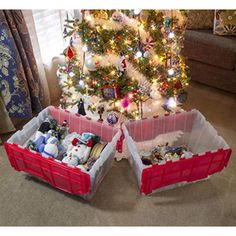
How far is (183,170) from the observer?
186cm

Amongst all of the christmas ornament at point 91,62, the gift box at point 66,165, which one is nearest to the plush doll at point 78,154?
the gift box at point 66,165

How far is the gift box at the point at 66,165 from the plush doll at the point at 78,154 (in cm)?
15

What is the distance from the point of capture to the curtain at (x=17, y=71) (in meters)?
2.12

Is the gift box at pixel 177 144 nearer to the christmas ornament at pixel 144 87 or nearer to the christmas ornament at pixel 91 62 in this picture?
the christmas ornament at pixel 144 87

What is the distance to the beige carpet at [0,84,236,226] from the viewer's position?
1.82 meters

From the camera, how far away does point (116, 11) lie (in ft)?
6.23

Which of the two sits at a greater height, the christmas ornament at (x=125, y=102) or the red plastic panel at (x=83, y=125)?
the christmas ornament at (x=125, y=102)

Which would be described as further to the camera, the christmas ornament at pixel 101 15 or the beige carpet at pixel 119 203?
the christmas ornament at pixel 101 15

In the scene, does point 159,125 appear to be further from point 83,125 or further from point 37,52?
point 37,52

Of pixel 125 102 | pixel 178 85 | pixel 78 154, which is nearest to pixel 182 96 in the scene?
pixel 178 85

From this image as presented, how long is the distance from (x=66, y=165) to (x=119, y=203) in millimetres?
472

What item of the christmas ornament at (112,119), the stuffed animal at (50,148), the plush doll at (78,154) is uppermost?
the christmas ornament at (112,119)

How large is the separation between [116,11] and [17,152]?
117 centimetres

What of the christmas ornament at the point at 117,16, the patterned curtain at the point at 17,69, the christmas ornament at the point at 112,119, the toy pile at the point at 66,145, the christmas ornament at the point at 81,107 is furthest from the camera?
the christmas ornament at the point at 81,107
